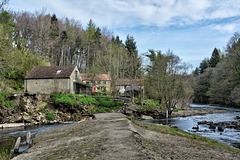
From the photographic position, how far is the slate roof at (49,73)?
120 feet

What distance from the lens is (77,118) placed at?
2752 cm

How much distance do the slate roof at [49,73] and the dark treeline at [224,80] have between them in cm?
3066

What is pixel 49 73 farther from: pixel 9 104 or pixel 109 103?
pixel 9 104

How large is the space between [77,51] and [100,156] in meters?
60.0

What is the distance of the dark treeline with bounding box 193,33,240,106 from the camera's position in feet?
103

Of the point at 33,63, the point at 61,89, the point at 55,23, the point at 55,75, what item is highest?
the point at 55,23

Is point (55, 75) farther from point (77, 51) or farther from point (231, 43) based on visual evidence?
point (231, 43)

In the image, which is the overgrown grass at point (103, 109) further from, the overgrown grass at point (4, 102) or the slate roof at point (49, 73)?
the overgrown grass at point (4, 102)

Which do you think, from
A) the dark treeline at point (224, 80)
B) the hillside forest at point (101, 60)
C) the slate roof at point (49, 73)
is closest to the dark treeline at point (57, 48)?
the hillside forest at point (101, 60)

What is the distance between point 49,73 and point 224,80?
131 ft

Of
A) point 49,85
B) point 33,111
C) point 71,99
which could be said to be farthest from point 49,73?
point 33,111

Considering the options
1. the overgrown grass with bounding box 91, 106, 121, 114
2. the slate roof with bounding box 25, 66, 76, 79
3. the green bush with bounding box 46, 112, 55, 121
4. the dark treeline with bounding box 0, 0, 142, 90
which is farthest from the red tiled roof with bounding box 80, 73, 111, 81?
the green bush with bounding box 46, 112, 55, 121

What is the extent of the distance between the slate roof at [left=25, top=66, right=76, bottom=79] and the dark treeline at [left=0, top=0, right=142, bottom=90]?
9.88ft

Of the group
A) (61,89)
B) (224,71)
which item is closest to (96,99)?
→ (61,89)
